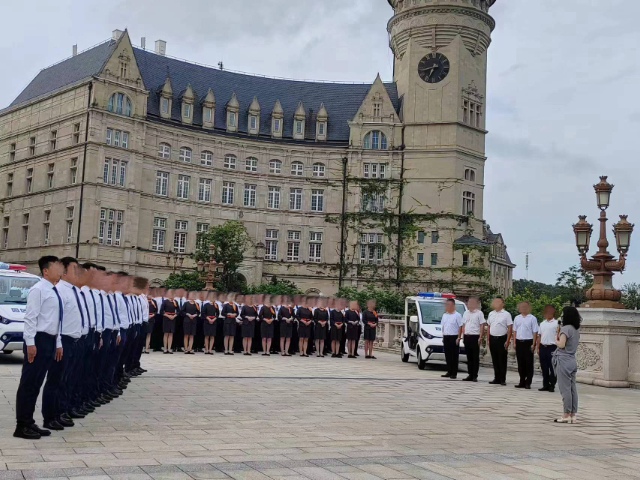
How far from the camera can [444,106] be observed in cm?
5988

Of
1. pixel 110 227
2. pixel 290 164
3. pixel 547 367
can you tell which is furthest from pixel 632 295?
pixel 547 367

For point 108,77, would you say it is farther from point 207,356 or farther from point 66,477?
point 66,477

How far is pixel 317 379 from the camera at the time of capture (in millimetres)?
15930

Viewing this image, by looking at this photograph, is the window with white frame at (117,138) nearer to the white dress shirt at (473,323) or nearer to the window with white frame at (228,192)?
the window with white frame at (228,192)

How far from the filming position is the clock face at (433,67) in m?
60.0

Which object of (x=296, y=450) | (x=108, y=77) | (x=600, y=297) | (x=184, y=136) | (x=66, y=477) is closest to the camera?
(x=66, y=477)

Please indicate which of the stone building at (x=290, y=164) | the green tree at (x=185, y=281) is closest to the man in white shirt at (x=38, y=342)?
the green tree at (x=185, y=281)

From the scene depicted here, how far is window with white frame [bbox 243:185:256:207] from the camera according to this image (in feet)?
198

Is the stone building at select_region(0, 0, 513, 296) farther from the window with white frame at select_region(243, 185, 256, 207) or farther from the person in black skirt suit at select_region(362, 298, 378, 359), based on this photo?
the person in black skirt suit at select_region(362, 298, 378, 359)

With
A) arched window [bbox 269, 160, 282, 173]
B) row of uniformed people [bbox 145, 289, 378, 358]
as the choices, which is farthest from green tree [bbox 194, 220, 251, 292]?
row of uniformed people [bbox 145, 289, 378, 358]

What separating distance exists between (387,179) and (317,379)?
45670mm

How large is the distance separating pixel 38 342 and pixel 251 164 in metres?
53.5

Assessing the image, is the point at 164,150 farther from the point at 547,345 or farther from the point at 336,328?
the point at 547,345

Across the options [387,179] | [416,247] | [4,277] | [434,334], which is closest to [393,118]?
[387,179]
